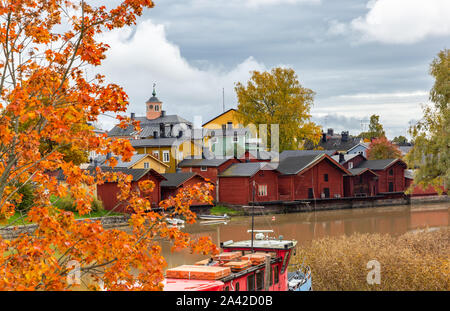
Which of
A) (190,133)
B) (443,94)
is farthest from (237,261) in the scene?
(190,133)

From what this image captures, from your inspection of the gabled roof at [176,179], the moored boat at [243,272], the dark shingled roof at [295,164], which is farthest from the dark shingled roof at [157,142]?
the moored boat at [243,272]

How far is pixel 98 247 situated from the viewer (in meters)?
6.48

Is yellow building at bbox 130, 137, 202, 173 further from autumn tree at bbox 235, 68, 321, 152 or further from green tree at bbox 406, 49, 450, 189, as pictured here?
green tree at bbox 406, 49, 450, 189

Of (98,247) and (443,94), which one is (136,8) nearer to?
(98,247)

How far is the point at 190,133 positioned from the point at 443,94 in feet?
153

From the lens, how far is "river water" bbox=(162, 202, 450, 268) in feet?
133

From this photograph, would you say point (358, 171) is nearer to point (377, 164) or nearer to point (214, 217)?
point (377, 164)

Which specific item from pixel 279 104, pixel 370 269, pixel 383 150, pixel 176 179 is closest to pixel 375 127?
pixel 383 150

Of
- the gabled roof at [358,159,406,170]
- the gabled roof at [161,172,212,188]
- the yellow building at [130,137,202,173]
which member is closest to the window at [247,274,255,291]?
the gabled roof at [161,172,212,188]

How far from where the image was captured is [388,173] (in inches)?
2763

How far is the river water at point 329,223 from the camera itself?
40691mm
